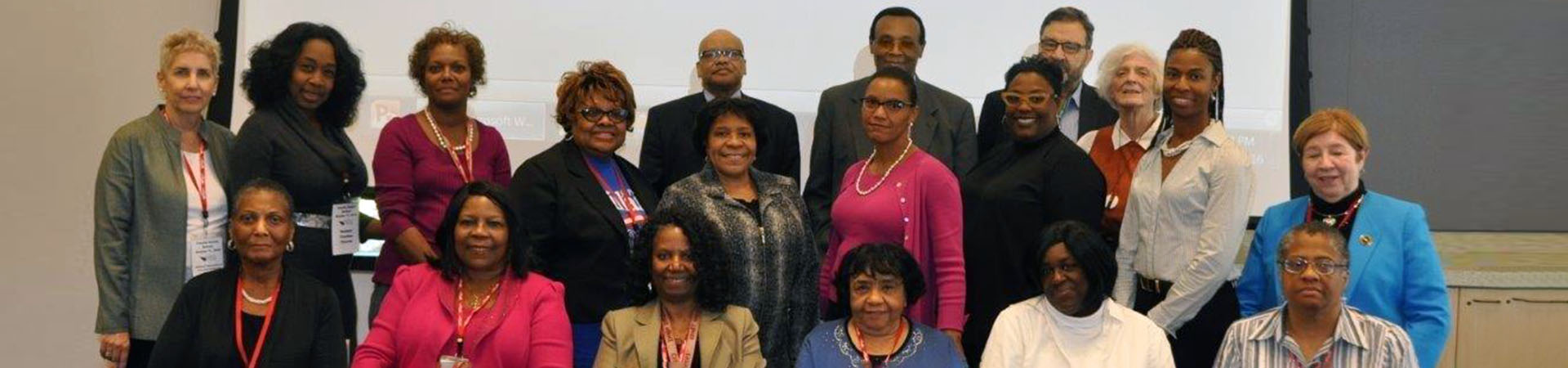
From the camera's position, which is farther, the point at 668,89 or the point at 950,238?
the point at 668,89

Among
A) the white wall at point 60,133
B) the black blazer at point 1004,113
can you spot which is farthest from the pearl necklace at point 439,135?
the white wall at point 60,133

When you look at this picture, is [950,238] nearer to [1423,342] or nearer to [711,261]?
[711,261]

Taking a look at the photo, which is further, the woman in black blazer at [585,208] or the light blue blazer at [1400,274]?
the woman in black blazer at [585,208]

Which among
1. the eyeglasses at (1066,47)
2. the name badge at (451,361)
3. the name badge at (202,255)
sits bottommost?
the name badge at (451,361)

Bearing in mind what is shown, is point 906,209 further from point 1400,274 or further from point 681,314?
point 1400,274

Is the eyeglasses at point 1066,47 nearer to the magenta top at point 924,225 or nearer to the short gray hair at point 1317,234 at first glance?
the magenta top at point 924,225

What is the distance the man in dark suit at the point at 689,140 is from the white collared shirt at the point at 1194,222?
3.68 feet

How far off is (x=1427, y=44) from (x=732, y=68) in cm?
304

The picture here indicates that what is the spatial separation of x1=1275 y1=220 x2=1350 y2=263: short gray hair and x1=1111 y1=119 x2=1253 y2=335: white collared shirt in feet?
0.55

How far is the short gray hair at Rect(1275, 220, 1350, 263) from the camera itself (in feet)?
10.3

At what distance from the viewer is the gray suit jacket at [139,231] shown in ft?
11.5

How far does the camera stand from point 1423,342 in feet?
10.6

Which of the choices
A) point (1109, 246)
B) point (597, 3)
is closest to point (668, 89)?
point (597, 3)

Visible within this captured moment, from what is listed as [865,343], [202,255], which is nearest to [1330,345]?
[865,343]
